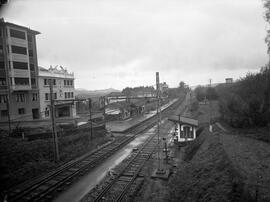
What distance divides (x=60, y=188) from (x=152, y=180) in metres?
5.92

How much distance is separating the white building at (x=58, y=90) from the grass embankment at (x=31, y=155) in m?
17.4

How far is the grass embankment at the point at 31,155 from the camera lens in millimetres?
13648

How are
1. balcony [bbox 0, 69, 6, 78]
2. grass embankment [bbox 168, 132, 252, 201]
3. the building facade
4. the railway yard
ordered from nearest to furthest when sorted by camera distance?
grass embankment [bbox 168, 132, 252, 201]
the railway yard
balcony [bbox 0, 69, 6, 78]
the building facade

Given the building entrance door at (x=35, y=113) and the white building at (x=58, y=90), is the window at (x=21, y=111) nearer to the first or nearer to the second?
the building entrance door at (x=35, y=113)

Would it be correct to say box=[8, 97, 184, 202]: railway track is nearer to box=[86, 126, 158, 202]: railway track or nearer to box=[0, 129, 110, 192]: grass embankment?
box=[0, 129, 110, 192]: grass embankment

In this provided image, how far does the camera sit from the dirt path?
26.3 ft

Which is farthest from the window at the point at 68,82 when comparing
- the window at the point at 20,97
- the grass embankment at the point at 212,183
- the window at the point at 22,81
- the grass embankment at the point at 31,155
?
the grass embankment at the point at 212,183

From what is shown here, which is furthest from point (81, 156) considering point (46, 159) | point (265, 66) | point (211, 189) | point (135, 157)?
point (265, 66)

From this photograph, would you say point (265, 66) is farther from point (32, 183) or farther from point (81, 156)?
point (32, 183)

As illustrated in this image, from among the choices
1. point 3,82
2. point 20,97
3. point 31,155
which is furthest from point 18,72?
point 31,155

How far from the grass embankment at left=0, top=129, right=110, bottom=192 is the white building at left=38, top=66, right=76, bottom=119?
57.2ft

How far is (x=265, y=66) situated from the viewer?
22.3 metres

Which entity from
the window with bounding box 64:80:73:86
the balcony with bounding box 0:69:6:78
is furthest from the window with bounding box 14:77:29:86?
the window with bounding box 64:80:73:86

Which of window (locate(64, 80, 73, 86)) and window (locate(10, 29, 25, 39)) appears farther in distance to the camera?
window (locate(64, 80, 73, 86))
